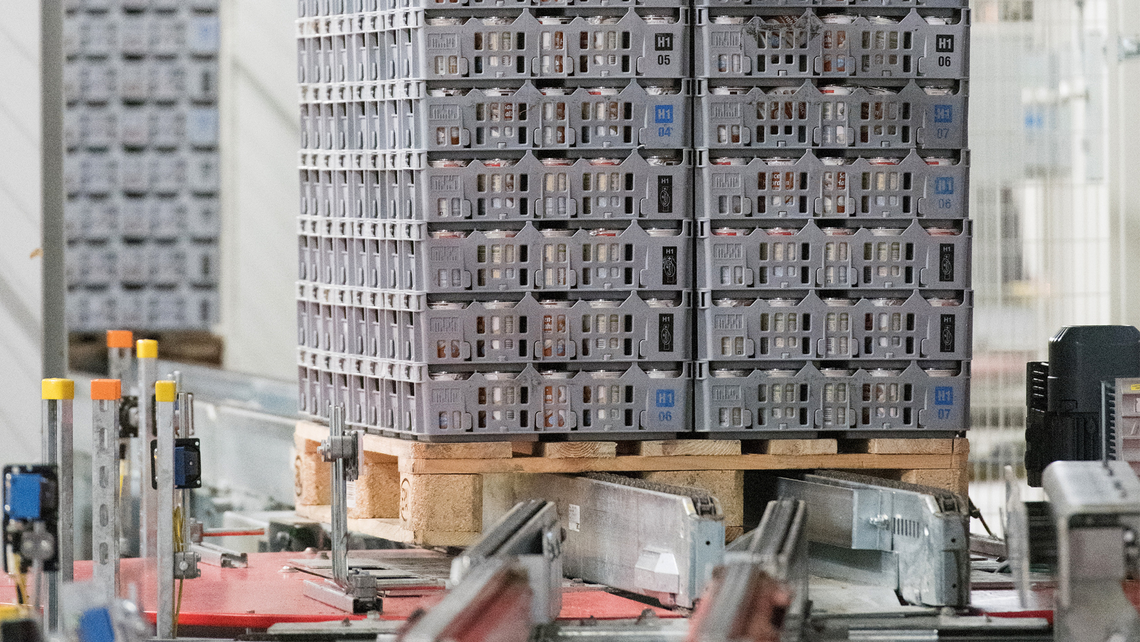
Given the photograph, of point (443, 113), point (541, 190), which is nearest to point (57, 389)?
point (443, 113)

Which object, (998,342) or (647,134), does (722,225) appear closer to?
(647,134)

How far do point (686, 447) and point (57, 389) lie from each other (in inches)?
103

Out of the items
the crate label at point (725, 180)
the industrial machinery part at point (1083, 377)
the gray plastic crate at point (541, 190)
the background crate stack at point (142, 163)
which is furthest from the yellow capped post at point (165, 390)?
the background crate stack at point (142, 163)

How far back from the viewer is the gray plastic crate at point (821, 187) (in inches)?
265

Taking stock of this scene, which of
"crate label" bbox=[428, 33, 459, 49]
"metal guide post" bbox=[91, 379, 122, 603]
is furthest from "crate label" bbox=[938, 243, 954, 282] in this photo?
"metal guide post" bbox=[91, 379, 122, 603]

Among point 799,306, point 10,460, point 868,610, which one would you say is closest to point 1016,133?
point 799,306

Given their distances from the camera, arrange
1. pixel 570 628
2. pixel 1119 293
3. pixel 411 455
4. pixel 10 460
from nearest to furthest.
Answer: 1. pixel 570 628
2. pixel 411 455
3. pixel 10 460
4. pixel 1119 293

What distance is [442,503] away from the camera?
6.65 metres

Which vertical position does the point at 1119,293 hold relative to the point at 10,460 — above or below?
above

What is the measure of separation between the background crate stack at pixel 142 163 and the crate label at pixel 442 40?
8070 millimetres

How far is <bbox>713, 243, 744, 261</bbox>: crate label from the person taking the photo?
673 cm

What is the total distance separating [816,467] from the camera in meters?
6.84

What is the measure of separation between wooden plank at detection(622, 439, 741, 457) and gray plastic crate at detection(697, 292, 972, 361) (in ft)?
1.17

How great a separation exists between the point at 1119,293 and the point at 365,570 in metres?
5.03
